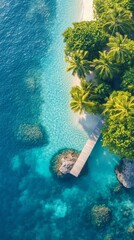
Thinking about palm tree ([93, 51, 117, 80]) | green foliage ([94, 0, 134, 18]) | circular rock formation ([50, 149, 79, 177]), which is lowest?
circular rock formation ([50, 149, 79, 177])

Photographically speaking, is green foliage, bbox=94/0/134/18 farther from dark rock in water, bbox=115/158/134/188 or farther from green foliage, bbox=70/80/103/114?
dark rock in water, bbox=115/158/134/188

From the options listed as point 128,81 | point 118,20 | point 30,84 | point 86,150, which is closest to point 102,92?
point 128,81

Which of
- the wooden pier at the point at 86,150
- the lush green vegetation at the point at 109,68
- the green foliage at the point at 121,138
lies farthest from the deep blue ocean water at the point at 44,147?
the lush green vegetation at the point at 109,68

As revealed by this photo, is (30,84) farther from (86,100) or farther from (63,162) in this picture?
(63,162)

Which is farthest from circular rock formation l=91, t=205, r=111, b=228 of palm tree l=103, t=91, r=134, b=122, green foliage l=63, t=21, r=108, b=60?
green foliage l=63, t=21, r=108, b=60

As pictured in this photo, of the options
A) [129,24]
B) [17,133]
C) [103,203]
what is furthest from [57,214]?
[129,24]

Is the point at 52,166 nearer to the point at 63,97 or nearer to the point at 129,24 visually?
the point at 63,97
